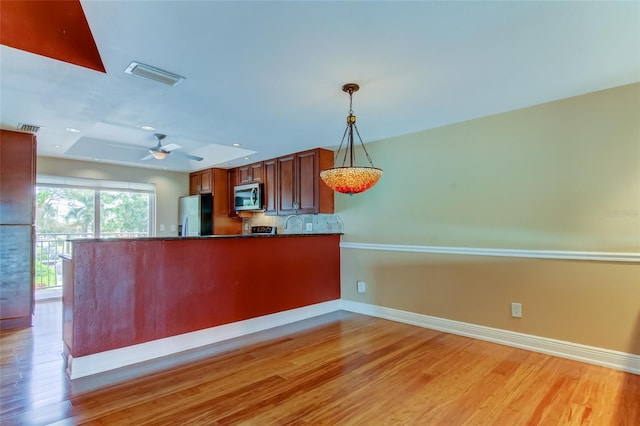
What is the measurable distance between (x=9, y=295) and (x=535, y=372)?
17.6 ft

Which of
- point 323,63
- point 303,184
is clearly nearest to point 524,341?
point 323,63

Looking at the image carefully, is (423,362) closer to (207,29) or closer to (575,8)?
(575,8)

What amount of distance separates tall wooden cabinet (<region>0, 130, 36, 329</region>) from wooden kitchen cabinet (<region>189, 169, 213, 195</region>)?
8.51 ft

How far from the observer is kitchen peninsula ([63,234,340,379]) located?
8.61ft

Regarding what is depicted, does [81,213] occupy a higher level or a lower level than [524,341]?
higher

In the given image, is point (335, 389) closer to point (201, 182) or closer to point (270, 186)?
point (270, 186)

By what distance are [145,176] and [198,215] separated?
135cm

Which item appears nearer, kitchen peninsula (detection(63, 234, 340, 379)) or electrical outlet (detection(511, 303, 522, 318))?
kitchen peninsula (detection(63, 234, 340, 379))

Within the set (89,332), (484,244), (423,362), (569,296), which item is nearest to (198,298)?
(89,332)

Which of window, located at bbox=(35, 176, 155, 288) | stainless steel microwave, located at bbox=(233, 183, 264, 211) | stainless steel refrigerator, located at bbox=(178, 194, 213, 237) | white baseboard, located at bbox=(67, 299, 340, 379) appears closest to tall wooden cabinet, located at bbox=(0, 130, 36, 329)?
window, located at bbox=(35, 176, 155, 288)

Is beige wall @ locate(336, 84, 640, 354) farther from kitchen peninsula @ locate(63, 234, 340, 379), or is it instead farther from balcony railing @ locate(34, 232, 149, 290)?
balcony railing @ locate(34, 232, 149, 290)

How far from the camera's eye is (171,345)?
302 cm

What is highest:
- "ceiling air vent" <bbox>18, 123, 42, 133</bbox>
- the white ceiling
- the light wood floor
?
"ceiling air vent" <bbox>18, 123, 42, 133</bbox>

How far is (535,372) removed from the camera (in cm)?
258
